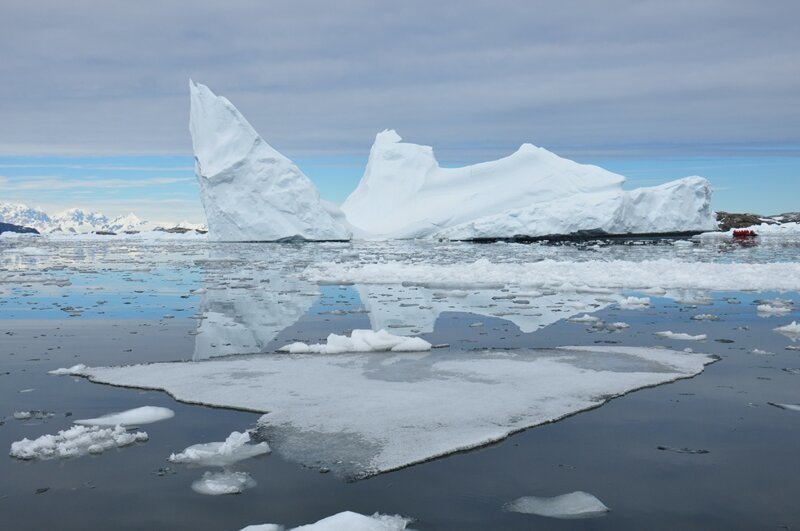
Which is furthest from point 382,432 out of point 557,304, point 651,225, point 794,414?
point 651,225

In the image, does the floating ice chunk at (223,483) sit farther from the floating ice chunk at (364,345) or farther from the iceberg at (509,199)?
the iceberg at (509,199)

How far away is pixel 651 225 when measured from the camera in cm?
3975

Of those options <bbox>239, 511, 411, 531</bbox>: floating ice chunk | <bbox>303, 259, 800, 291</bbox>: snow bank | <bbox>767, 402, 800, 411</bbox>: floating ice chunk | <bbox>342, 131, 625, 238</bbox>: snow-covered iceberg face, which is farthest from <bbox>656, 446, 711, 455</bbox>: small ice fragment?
<bbox>342, 131, 625, 238</bbox>: snow-covered iceberg face

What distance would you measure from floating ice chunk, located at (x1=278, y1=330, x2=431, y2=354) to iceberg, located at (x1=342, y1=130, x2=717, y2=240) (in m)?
31.2

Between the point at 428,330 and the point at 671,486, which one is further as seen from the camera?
the point at 428,330

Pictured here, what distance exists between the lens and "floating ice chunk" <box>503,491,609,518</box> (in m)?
3.07

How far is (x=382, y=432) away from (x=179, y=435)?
46.0 inches

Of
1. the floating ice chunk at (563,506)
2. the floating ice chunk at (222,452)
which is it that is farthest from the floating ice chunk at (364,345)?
the floating ice chunk at (563,506)

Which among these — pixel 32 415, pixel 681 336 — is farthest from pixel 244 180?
pixel 32 415

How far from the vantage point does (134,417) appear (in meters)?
4.46

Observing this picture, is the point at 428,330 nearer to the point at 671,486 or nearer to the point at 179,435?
the point at 179,435

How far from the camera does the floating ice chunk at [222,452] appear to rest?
3709 millimetres

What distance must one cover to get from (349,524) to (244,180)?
33165mm

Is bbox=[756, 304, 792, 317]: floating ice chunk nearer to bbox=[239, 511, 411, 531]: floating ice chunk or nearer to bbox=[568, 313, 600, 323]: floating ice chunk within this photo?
bbox=[568, 313, 600, 323]: floating ice chunk
